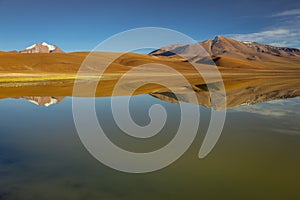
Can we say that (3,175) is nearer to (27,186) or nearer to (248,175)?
(27,186)

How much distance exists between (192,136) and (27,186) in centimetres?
710

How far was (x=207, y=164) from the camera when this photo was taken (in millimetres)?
8742

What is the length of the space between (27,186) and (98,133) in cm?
553

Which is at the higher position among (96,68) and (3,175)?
(96,68)

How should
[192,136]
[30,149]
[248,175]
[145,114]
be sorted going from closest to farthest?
[248,175], [30,149], [192,136], [145,114]

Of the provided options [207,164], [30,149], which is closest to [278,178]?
[207,164]

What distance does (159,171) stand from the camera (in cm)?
826

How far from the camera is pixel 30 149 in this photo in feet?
34.1

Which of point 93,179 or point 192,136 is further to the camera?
point 192,136

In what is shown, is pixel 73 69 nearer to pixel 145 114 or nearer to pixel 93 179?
pixel 145 114

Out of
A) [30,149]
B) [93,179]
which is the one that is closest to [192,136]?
[93,179]

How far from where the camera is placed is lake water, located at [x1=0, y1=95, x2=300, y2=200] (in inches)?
272

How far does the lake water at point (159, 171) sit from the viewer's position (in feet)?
22.6

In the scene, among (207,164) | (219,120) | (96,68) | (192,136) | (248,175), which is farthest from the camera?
(96,68)
